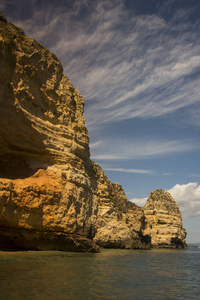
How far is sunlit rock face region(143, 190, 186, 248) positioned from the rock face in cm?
6485

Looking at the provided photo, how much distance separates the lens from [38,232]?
1741 centimetres

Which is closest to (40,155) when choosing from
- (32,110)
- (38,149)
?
(38,149)

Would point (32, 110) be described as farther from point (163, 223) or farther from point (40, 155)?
point (163, 223)

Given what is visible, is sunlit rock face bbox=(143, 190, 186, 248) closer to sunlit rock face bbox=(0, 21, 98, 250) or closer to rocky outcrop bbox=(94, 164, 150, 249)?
rocky outcrop bbox=(94, 164, 150, 249)

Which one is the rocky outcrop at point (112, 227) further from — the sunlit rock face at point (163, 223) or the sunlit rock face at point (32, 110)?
the sunlit rock face at point (32, 110)

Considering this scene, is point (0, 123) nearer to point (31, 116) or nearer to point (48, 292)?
point (31, 116)

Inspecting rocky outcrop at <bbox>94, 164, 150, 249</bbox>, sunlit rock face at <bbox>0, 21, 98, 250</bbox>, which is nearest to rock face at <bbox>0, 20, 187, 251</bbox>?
sunlit rock face at <bbox>0, 21, 98, 250</bbox>

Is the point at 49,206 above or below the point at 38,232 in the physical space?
above

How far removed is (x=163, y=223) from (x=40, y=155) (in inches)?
3251

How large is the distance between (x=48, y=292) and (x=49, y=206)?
36.5ft

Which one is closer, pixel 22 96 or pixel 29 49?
pixel 22 96

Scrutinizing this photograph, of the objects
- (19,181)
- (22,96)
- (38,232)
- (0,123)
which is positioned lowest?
(38,232)

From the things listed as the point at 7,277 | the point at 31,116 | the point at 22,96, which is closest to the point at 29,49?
the point at 22,96

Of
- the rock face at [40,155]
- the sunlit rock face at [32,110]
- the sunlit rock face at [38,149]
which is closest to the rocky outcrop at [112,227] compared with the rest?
the rock face at [40,155]
